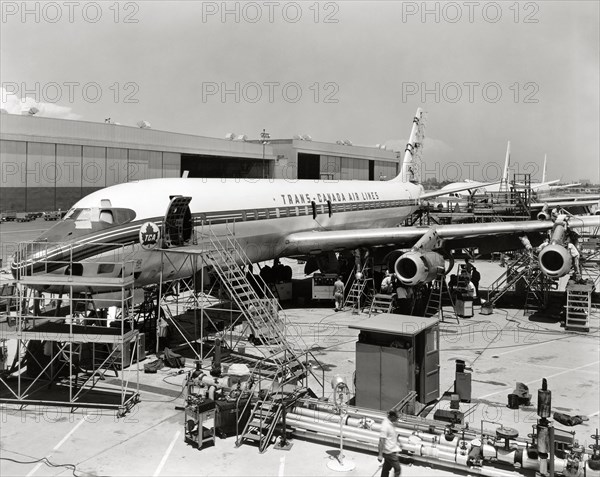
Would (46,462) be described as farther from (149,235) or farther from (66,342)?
(149,235)

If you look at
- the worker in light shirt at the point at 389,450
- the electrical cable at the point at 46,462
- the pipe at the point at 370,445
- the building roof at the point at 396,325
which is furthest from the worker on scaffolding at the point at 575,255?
the electrical cable at the point at 46,462

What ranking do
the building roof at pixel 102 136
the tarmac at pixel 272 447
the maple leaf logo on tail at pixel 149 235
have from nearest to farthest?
1. the tarmac at pixel 272 447
2. the maple leaf logo on tail at pixel 149 235
3. the building roof at pixel 102 136

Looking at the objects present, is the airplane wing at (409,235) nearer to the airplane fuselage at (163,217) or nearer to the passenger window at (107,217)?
the airplane fuselage at (163,217)

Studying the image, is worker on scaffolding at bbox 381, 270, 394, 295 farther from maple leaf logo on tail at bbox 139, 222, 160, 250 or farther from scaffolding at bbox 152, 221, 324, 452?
maple leaf logo on tail at bbox 139, 222, 160, 250

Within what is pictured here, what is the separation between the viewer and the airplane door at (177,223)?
17266 millimetres

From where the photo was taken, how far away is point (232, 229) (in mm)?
20234

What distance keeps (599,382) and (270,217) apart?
1218cm

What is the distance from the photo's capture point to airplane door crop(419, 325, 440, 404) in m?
13.8

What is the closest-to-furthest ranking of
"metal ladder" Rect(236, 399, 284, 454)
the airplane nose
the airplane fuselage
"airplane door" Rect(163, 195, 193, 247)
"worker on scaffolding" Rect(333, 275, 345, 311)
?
"metal ladder" Rect(236, 399, 284, 454)
the airplane nose
the airplane fuselage
"airplane door" Rect(163, 195, 193, 247)
"worker on scaffolding" Rect(333, 275, 345, 311)

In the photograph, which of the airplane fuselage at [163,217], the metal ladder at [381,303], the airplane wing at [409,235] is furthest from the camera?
the metal ladder at [381,303]

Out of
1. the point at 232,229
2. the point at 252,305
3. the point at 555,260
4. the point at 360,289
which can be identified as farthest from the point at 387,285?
the point at 252,305

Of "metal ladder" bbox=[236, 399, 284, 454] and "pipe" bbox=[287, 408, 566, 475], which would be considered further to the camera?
"metal ladder" bbox=[236, 399, 284, 454]

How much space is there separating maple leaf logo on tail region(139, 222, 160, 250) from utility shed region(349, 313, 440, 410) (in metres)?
6.38

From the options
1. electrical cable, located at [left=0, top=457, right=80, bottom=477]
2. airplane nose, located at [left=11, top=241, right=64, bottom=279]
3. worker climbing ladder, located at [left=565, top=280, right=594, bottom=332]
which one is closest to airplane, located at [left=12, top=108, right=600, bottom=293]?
airplane nose, located at [left=11, top=241, right=64, bottom=279]
